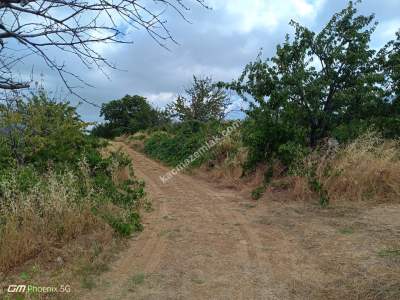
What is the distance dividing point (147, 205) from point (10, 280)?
367 centimetres

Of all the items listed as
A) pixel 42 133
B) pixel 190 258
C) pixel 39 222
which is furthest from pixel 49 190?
pixel 42 133

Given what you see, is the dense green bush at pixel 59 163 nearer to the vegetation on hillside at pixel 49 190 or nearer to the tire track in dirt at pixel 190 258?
the vegetation on hillside at pixel 49 190

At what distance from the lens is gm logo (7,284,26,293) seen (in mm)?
3517

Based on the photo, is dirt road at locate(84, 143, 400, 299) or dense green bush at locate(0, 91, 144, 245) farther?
dense green bush at locate(0, 91, 144, 245)

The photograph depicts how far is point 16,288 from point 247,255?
2.51m

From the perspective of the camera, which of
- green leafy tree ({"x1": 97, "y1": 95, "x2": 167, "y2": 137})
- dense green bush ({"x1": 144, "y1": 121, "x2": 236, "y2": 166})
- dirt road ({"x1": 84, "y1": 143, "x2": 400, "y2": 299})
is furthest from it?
green leafy tree ({"x1": 97, "y1": 95, "x2": 167, "y2": 137})

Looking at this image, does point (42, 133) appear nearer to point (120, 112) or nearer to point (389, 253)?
point (389, 253)

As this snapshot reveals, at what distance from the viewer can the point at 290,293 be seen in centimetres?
353

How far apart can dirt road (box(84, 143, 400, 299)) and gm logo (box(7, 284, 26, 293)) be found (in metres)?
0.63

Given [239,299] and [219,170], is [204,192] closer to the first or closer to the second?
[219,170]

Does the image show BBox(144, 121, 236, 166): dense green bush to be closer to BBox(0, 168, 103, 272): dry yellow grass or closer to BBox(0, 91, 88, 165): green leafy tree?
BBox(0, 91, 88, 165): green leafy tree

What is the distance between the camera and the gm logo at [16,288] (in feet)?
11.5

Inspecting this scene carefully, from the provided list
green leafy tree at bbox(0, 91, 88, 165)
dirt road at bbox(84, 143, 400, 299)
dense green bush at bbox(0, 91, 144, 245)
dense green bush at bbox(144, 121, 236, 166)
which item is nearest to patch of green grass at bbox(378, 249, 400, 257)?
dirt road at bbox(84, 143, 400, 299)

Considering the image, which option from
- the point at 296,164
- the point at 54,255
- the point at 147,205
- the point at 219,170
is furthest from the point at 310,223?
the point at 219,170
